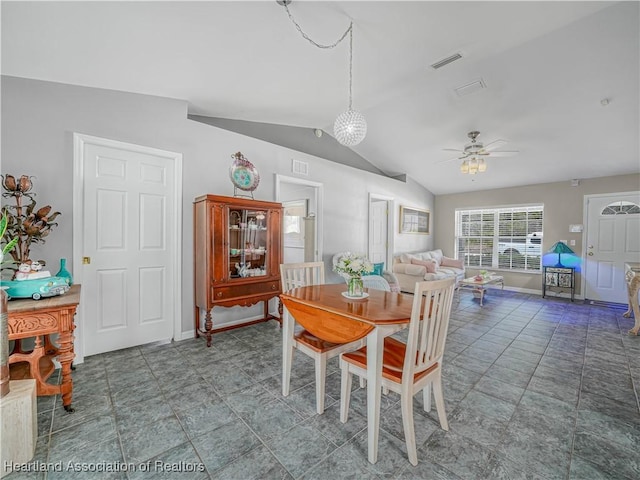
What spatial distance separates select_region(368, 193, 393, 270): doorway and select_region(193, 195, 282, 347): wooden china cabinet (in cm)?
273

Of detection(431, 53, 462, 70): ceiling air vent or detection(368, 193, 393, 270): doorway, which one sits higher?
detection(431, 53, 462, 70): ceiling air vent

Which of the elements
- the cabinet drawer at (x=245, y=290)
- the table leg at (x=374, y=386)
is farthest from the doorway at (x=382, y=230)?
the table leg at (x=374, y=386)

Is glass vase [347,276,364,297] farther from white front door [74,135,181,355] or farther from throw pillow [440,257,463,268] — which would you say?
throw pillow [440,257,463,268]

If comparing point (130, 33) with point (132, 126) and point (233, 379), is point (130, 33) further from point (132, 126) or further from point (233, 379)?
point (233, 379)

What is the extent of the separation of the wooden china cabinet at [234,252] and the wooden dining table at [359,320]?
46.0 inches

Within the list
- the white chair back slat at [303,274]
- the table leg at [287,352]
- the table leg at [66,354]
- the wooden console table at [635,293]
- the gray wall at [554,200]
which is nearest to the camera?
the table leg at [66,354]

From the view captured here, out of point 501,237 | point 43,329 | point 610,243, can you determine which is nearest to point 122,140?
point 43,329

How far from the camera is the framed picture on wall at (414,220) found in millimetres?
6242

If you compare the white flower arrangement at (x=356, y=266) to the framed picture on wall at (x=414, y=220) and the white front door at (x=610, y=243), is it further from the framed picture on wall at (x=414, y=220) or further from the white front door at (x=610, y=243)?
the white front door at (x=610, y=243)

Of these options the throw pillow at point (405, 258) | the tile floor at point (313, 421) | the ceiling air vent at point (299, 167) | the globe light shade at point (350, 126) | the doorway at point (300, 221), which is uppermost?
the ceiling air vent at point (299, 167)

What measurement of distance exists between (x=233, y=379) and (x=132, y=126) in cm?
255

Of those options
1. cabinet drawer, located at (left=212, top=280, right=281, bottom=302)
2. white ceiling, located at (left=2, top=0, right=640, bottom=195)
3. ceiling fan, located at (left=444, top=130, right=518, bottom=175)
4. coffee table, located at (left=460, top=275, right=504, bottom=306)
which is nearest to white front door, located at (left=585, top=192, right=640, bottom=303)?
white ceiling, located at (left=2, top=0, right=640, bottom=195)

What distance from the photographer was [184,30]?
2047 millimetres

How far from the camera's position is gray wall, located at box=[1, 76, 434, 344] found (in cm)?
228
